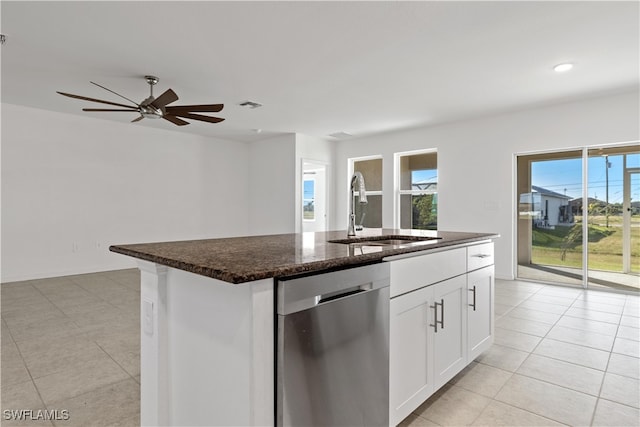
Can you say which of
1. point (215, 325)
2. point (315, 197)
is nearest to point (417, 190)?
point (315, 197)

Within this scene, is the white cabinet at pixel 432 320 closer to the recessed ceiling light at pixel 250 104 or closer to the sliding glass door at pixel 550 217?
the sliding glass door at pixel 550 217

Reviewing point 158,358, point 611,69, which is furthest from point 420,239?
point 611,69

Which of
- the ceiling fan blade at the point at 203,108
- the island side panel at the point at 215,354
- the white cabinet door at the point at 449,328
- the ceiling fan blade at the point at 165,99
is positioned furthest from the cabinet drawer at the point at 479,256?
the ceiling fan blade at the point at 165,99

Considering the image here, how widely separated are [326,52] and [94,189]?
14.8 ft

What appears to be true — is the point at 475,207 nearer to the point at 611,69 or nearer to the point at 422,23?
the point at 611,69

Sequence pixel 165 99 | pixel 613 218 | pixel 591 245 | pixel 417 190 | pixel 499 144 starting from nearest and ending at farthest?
1. pixel 165 99
2. pixel 613 218
3. pixel 591 245
4. pixel 499 144
5. pixel 417 190

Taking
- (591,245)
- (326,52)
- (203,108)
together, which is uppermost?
(326,52)

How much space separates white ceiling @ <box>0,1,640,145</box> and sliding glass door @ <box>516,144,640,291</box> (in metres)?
0.92

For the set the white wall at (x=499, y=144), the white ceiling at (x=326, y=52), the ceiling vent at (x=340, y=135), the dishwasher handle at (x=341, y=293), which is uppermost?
the ceiling vent at (x=340, y=135)

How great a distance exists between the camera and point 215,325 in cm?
117

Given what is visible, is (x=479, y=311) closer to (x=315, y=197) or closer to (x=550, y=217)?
(x=550, y=217)

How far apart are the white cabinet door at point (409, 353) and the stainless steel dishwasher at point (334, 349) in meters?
0.07

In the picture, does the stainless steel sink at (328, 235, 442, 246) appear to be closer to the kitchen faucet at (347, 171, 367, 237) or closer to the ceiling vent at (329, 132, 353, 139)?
the kitchen faucet at (347, 171, 367, 237)

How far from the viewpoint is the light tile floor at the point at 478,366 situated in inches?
70.6
